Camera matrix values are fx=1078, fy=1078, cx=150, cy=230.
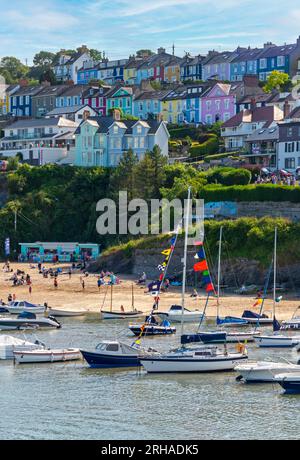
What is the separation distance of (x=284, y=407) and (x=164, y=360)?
792cm

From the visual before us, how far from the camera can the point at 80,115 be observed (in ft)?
420

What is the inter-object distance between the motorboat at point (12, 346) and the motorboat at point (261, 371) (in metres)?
11.9

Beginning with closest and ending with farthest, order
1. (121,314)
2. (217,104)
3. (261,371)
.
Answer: (261,371)
(121,314)
(217,104)

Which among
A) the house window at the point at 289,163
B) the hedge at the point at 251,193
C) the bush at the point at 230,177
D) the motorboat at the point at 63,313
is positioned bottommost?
the motorboat at the point at 63,313

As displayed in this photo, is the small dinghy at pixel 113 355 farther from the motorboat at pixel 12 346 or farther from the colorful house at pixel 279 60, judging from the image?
the colorful house at pixel 279 60

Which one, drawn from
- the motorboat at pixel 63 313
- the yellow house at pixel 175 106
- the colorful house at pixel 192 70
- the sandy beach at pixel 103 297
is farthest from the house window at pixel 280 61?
the motorboat at pixel 63 313

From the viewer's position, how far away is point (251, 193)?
86.9 meters

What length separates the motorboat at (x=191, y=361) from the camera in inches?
2000

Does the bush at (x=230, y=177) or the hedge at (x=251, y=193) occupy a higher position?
the bush at (x=230, y=177)

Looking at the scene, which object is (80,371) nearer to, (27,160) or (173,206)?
(173,206)

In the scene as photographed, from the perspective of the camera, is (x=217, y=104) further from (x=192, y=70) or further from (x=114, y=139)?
(x=192, y=70)

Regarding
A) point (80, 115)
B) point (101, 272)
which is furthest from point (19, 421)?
point (80, 115)

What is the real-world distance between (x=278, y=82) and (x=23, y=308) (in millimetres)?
64798

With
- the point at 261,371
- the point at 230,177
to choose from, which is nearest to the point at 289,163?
the point at 230,177
